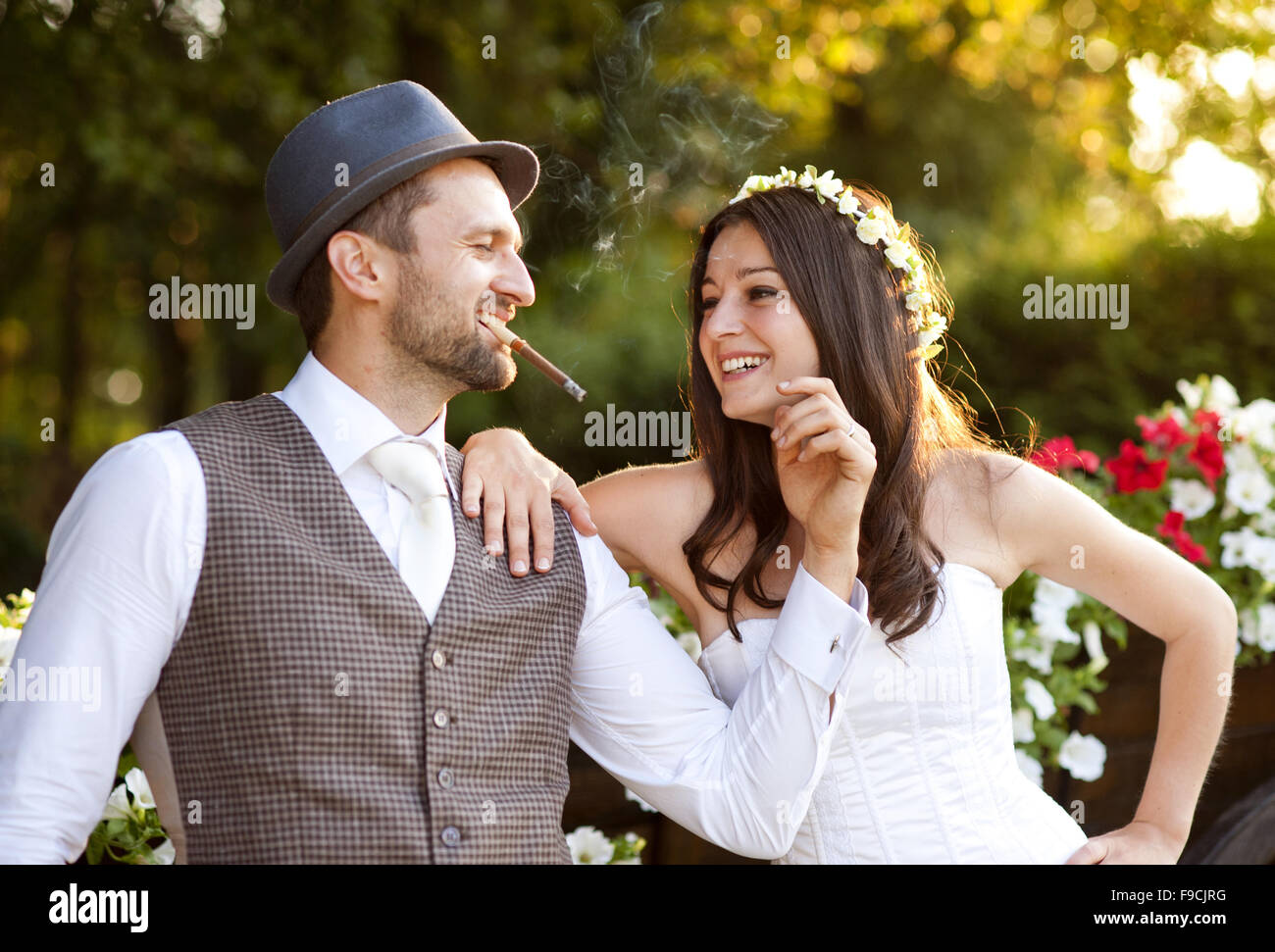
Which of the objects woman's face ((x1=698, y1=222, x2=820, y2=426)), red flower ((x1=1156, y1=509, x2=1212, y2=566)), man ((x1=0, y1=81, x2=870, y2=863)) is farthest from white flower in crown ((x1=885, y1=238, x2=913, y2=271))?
red flower ((x1=1156, y1=509, x2=1212, y2=566))

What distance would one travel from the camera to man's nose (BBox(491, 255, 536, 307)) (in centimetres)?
224

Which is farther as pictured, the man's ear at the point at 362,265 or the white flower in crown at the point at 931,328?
the white flower in crown at the point at 931,328

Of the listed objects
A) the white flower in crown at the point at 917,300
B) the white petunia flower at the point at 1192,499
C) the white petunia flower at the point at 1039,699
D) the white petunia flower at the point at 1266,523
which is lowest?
the white petunia flower at the point at 1039,699

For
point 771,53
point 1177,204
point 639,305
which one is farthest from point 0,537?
point 1177,204

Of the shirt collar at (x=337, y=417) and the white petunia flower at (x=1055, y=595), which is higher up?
the shirt collar at (x=337, y=417)

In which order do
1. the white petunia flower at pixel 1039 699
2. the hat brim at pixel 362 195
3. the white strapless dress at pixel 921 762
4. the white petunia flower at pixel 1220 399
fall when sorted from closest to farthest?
the hat brim at pixel 362 195
the white strapless dress at pixel 921 762
the white petunia flower at pixel 1039 699
the white petunia flower at pixel 1220 399

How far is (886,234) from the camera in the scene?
2.73 meters

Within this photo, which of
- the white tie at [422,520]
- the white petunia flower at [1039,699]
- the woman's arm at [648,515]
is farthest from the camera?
the white petunia flower at [1039,699]

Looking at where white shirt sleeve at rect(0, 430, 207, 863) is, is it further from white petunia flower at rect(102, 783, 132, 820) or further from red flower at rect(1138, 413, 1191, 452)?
red flower at rect(1138, 413, 1191, 452)

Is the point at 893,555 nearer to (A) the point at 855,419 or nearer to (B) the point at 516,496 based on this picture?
(A) the point at 855,419

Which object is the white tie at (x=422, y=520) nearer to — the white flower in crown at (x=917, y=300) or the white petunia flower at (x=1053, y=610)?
the white flower in crown at (x=917, y=300)

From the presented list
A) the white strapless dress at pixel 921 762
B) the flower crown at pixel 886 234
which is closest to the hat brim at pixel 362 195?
the flower crown at pixel 886 234

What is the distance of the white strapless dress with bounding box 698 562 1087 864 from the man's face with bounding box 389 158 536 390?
2.69ft

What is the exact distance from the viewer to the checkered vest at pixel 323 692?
1.85m
